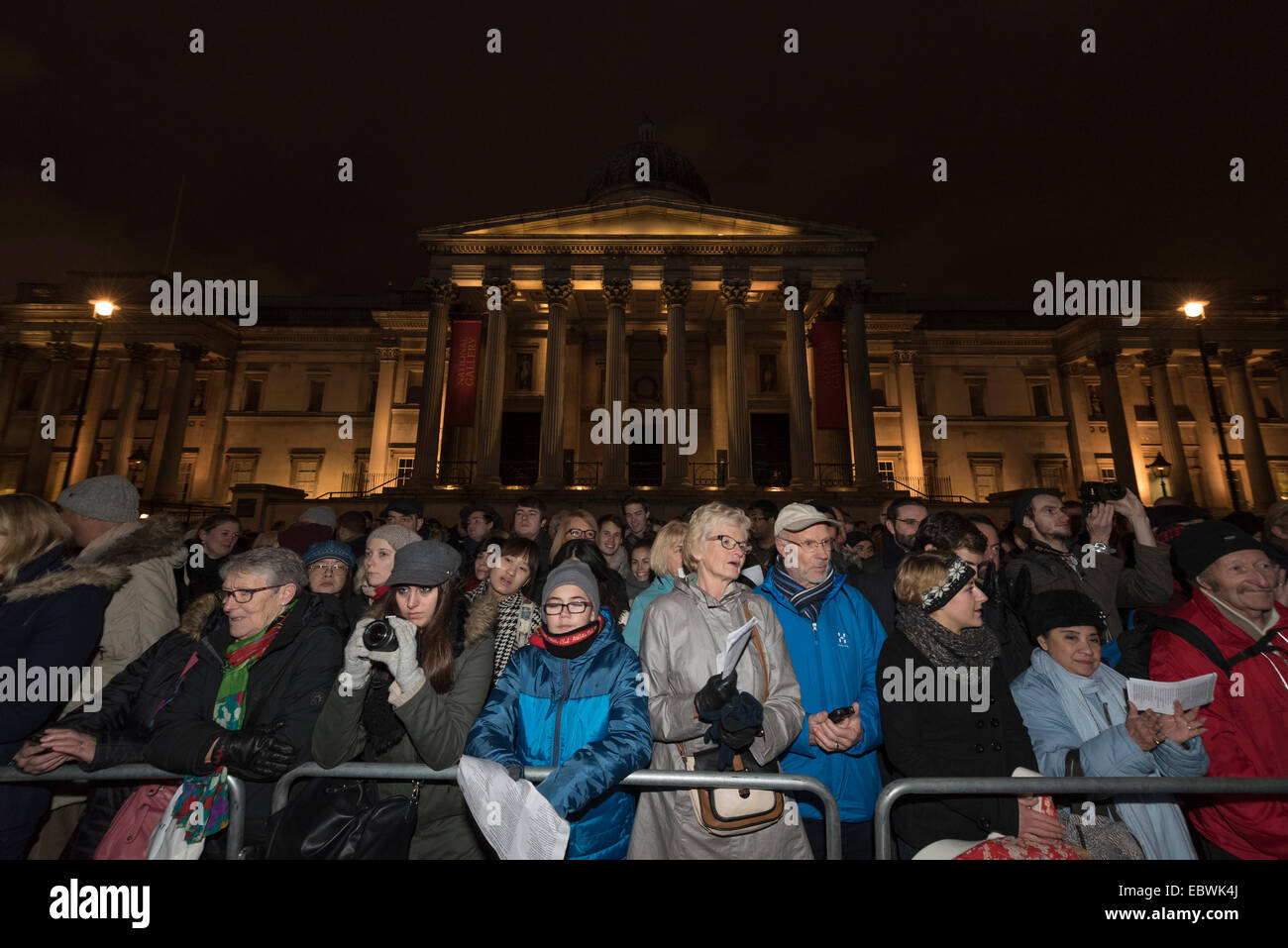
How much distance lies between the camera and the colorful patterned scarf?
9.64 feet

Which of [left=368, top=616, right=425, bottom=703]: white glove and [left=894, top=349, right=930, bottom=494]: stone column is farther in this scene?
[left=894, top=349, right=930, bottom=494]: stone column

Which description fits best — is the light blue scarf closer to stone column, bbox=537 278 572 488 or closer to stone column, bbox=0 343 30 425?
stone column, bbox=537 278 572 488

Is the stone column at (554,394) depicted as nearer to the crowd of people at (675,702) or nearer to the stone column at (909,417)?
the stone column at (909,417)

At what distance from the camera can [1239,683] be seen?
10.5 ft

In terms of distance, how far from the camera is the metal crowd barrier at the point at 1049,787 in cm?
266

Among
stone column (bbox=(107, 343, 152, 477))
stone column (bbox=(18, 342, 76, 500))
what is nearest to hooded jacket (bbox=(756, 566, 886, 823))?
stone column (bbox=(107, 343, 152, 477))

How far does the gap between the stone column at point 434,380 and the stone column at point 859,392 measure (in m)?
15.6

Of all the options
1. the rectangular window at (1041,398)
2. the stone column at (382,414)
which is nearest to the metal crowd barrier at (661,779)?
the stone column at (382,414)

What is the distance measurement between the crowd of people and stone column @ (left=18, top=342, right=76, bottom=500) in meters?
41.9

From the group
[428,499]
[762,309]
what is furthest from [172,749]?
[762,309]

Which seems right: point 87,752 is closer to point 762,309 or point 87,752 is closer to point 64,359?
point 762,309

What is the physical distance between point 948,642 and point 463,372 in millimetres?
25762

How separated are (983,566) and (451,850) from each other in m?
4.08

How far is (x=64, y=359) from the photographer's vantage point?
35.2 meters
